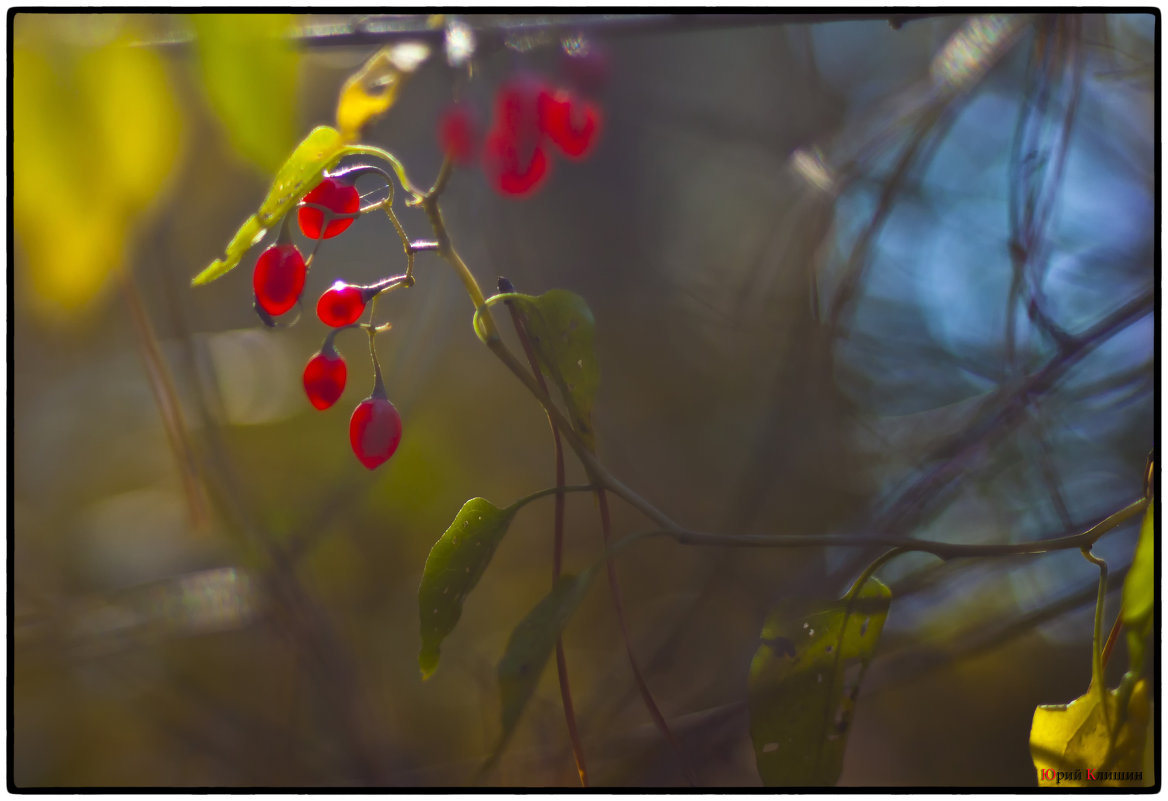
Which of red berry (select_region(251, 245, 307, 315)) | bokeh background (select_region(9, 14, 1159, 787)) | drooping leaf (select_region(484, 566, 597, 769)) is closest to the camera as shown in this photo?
drooping leaf (select_region(484, 566, 597, 769))

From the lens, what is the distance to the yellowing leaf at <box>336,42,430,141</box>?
40 cm

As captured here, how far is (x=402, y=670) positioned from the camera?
122 centimetres

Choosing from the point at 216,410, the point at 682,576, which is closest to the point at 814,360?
the point at 682,576

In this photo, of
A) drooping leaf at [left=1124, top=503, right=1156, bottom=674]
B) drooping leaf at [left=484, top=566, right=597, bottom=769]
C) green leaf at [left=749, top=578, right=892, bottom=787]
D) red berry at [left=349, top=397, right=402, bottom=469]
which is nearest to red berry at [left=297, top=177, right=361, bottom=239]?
red berry at [left=349, top=397, right=402, bottom=469]

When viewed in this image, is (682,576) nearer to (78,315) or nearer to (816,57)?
(816,57)

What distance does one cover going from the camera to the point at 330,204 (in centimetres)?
45

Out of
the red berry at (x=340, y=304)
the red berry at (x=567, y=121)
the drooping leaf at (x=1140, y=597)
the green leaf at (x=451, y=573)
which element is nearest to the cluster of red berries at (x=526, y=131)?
the red berry at (x=567, y=121)

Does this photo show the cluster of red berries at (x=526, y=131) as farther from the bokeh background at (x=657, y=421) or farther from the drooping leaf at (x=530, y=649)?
the drooping leaf at (x=530, y=649)

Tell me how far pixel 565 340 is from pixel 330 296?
0.14 meters

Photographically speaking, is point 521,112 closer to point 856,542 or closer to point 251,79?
point 251,79

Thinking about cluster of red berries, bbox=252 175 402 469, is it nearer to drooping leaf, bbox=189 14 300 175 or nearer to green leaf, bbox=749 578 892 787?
drooping leaf, bbox=189 14 300 175

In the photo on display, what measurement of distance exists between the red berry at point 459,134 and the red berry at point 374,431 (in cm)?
15

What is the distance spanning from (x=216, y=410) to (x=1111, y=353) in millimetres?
1089

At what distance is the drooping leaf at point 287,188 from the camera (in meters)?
0.37
